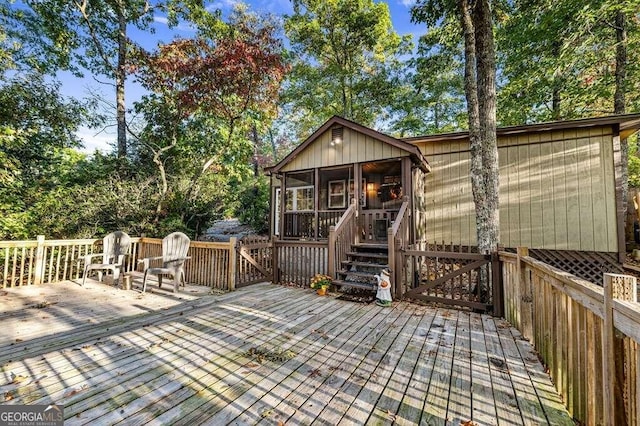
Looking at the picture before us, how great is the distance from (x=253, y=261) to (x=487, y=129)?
221 inches

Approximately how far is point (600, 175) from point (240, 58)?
414 inches

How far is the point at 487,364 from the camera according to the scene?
2.70m

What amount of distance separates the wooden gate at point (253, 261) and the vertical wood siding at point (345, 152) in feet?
9.77

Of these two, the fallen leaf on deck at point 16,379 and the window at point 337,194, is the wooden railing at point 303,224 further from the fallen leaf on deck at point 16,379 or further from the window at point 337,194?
the fallen leaf on deck at point 16,379

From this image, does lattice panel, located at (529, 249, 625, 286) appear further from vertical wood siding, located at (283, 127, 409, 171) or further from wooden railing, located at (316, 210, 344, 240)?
wooden railing, located at (316, 210, 344, 240)

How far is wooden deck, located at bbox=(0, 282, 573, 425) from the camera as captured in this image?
1.96 meters

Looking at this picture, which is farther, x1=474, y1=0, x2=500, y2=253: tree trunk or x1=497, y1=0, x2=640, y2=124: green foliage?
x1=497, y1=0, x2=640, y2=124: green foliage

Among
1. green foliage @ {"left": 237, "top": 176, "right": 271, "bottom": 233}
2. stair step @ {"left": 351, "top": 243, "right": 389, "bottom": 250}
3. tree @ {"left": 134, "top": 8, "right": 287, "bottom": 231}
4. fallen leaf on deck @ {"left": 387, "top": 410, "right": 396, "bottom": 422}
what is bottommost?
fallen leaf on deck @ {"left": 387, "top": 410, "right": 396, "bottom": 422}

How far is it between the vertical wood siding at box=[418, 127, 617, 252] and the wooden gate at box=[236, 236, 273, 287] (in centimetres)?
508

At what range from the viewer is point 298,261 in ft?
21.1

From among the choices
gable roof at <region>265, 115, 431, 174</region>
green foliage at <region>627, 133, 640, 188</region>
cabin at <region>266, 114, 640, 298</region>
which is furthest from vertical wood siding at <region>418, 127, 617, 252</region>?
green foliage at <region>627, 133, 640, 188</region>

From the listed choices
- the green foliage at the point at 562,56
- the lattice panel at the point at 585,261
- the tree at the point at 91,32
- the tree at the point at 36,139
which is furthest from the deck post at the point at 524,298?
the tree at the point at 91,32

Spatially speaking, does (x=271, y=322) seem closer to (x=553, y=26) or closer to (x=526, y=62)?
(x=553, y=26)

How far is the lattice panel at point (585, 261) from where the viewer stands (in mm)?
6363
